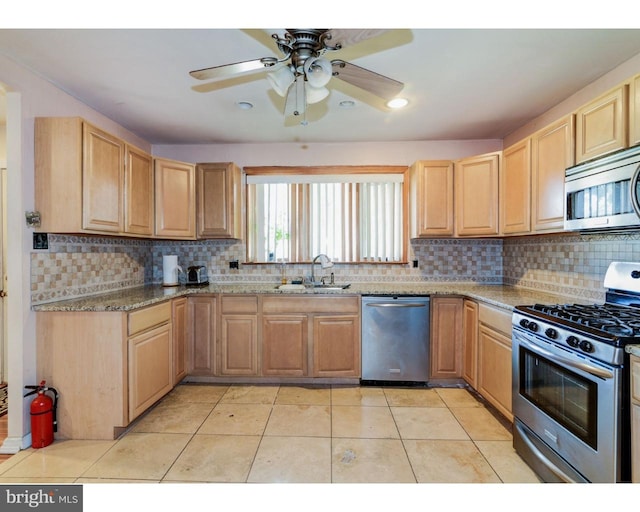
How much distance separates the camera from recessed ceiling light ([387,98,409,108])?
2491mm

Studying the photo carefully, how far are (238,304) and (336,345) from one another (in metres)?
1.01

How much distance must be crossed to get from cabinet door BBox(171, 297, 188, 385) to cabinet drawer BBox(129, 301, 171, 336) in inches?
4.8

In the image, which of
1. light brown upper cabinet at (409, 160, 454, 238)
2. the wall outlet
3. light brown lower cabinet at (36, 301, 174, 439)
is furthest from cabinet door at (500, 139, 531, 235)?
the wall outlet

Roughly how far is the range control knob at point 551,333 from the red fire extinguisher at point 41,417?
3062 millimetres

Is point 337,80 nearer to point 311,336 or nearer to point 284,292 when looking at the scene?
point 284,292

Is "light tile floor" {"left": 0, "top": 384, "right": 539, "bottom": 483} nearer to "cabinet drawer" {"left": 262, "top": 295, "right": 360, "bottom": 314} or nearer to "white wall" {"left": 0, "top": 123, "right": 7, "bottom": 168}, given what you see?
"cabinet drawer" {"left": 262, "top": 295, "right": 360, "bottom": 314}

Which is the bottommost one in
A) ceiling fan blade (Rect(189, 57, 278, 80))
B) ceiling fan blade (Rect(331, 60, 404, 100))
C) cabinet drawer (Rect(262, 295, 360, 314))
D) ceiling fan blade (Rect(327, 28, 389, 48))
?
cabinet drawer (Rect(262, 295, 360, 314))

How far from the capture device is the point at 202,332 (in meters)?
3.01

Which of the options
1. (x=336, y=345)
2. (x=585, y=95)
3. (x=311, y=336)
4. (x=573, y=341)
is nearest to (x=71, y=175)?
(x=311, y=336)

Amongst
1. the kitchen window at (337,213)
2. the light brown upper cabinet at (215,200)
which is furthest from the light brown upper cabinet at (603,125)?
the light brown upper cabinet at (215,200)

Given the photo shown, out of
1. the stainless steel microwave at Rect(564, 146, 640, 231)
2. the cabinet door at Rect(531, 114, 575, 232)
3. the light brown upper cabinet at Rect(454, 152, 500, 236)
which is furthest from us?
the light brown upper cabinet at Rect(454, 152, 500, 236)

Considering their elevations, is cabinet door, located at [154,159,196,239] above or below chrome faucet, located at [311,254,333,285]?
above
